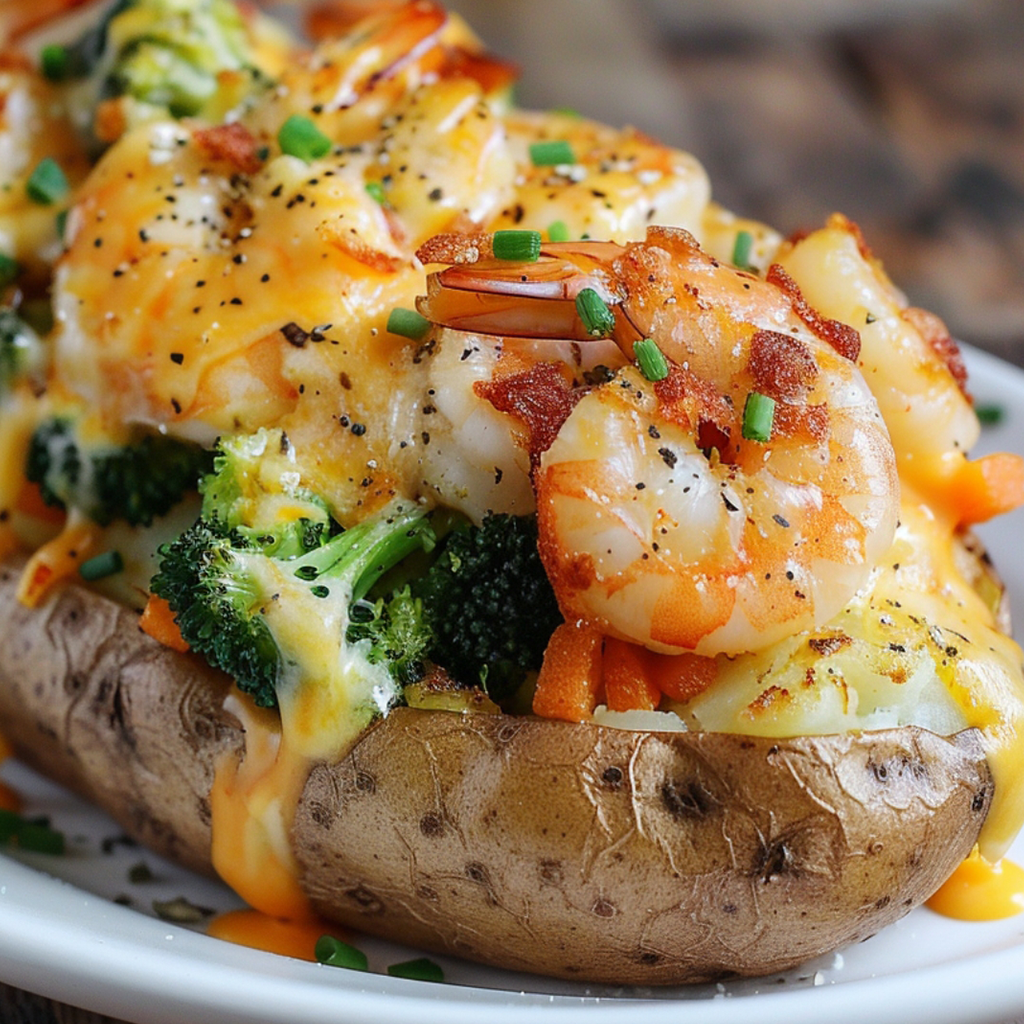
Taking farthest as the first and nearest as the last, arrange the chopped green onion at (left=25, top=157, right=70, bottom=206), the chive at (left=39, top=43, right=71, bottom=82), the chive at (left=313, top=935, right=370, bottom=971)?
the chive at (left=39, top=43, right=71, bottom=82) < the chopped green onion at (left=25, top=157, right=70, bottom=206) < the chive at (left=313, top=935, right=370, bottom=971)

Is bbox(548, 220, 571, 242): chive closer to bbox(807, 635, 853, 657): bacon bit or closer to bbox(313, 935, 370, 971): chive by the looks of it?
bbox(807, 635, 853, 657): bacon bit

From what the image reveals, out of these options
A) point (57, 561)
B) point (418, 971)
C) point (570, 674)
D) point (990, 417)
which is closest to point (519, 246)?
point (570, 674)

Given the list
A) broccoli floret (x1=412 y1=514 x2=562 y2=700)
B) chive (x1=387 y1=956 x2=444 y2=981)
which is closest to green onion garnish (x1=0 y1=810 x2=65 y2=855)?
chive (x1=387 y1=956 x2=444 y2=981)

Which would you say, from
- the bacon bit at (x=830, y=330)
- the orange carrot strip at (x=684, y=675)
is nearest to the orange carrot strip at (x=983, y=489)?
the bacon bit at (x=830, y=330)

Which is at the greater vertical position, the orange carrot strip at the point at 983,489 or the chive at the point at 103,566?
the orange carrot strip at the point at 983,489

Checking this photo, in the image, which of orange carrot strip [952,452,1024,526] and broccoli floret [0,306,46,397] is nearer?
orange carrot strip [952,452,1024,526]

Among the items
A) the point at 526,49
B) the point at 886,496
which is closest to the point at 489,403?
the point at 886,496

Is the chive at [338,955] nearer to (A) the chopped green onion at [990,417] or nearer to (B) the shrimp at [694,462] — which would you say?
(B) the shrimp at [694,462]
